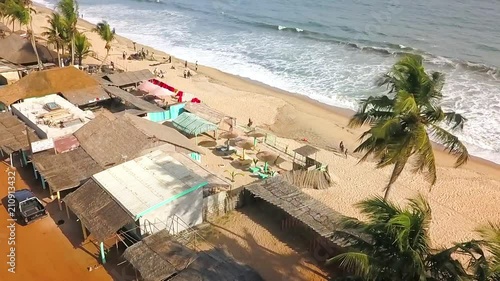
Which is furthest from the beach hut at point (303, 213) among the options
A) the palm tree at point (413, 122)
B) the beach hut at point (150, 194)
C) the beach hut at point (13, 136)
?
the beach hut at point (13, 136)

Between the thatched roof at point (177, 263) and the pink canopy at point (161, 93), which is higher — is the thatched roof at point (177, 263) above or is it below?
above

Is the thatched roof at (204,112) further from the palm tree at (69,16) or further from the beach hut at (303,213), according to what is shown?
the palm tree at (69,16)

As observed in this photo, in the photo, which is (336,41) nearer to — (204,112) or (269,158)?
(204,112)

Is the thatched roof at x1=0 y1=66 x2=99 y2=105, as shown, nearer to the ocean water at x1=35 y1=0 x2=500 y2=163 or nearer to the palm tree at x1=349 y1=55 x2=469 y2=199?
the ocean water at x1=35 y1=0 x2=500 y2=163

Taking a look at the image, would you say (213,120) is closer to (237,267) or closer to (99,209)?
(99,209)

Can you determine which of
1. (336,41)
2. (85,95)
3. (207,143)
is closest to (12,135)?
(85,95)

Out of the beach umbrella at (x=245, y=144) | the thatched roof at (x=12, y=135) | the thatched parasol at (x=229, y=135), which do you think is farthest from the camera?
the thatched parasol at (x=229, y=135)
